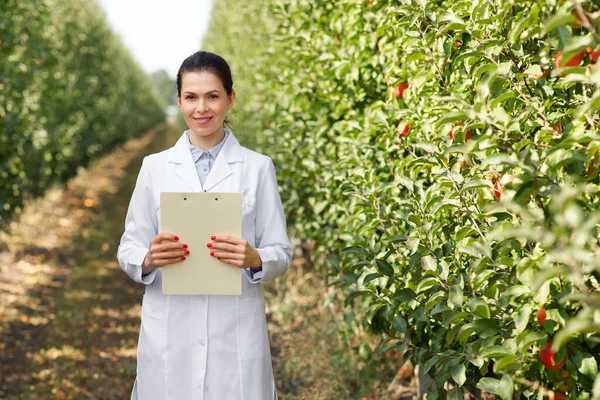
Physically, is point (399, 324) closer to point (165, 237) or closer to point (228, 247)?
point (228, 247)

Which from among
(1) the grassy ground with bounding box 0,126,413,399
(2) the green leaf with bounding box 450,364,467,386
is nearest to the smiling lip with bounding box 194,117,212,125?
(2) the green leaf with bounding box 450,364,467,386

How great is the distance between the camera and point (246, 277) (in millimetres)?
2352

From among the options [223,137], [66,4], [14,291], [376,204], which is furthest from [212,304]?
[66,4]

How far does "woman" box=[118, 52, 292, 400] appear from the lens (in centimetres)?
229

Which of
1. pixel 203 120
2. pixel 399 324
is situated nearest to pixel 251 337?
pixel 399 324

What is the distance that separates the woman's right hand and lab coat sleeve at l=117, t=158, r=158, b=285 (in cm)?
11

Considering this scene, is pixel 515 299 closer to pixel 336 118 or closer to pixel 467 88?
pixel 467 88

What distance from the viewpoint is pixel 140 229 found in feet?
7.80

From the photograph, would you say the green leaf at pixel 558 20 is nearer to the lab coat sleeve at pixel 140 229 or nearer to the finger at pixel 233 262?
the finger at pixel 233 262

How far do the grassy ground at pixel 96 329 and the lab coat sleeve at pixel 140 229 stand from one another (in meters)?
1.85

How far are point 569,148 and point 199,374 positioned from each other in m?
1.37

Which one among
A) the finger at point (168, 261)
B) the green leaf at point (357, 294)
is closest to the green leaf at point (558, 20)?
the finger at point (168, 261)

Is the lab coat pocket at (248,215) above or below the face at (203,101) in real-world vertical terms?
below

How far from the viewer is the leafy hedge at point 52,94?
712 cm
